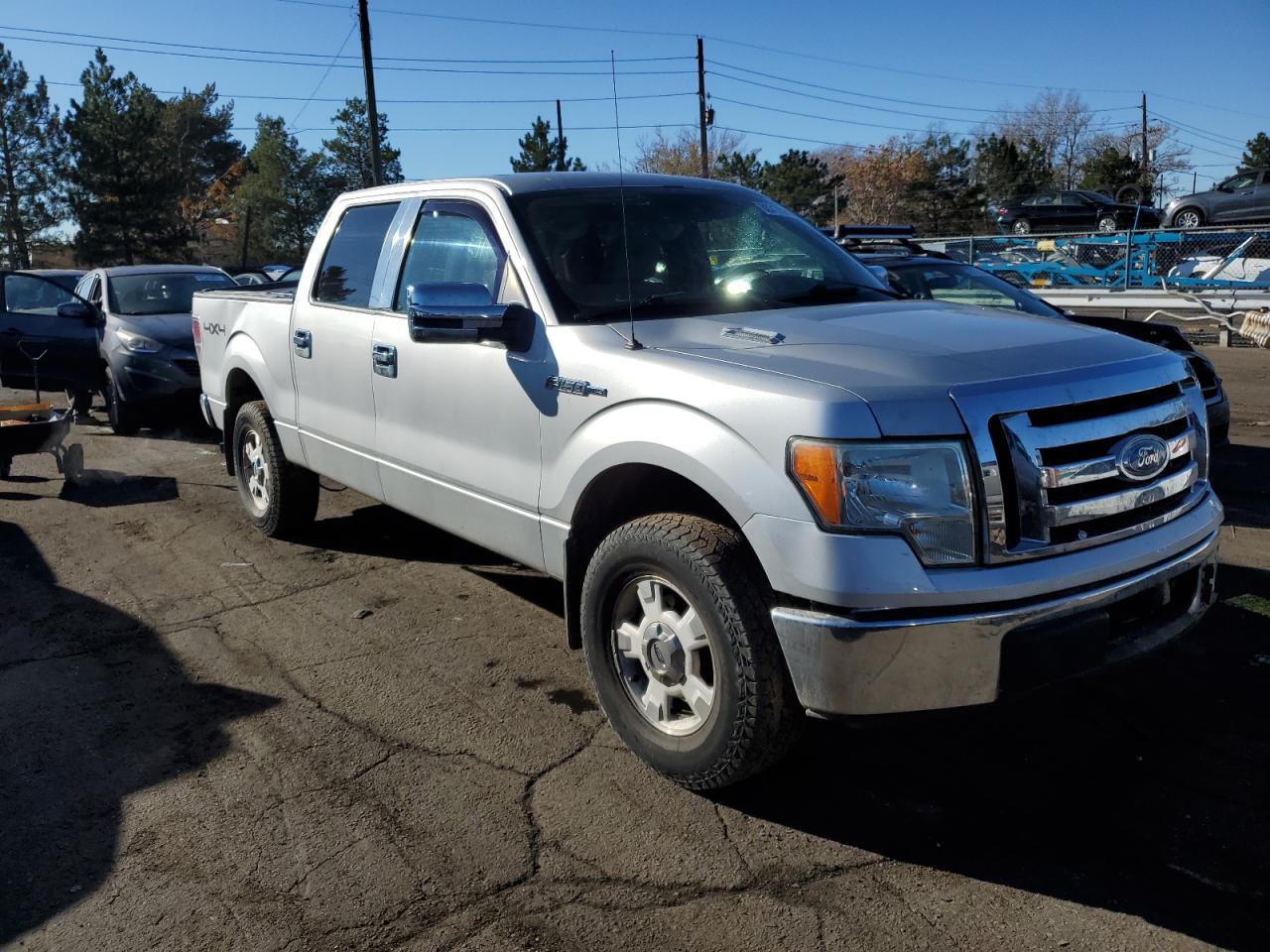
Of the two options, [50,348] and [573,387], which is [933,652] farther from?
[50,348]

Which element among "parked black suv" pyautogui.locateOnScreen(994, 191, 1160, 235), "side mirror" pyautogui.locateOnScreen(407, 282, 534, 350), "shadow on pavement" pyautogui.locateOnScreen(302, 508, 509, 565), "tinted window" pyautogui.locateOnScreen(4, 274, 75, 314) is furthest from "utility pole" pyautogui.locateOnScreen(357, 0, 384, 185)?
"side mirror" pyautogui.locateOnScreen(407, 282, 534, 350)

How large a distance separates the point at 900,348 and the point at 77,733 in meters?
3.25

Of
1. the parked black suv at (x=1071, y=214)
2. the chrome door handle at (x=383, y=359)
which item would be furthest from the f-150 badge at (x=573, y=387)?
the parked black suv at (x=1071, y=214)

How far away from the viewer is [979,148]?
62.8 meters

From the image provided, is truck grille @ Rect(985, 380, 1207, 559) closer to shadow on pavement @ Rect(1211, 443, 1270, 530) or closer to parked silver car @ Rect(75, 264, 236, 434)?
shadow on pavement @ Rect(1211, 443, 1270, 530)

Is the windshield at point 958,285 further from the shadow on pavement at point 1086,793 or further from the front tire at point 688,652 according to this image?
the front tire at point 688,652

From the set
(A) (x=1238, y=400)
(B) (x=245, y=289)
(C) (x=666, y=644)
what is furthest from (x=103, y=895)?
(A) (x=1238, y=400)

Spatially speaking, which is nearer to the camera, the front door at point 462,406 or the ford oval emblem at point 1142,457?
the ford oval emblem at point 1142,457

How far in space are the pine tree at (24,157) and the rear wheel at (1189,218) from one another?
170 feet

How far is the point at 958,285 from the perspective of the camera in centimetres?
866

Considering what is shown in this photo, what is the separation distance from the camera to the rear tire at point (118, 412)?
1051 centimetres

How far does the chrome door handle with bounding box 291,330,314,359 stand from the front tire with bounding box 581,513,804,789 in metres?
2.59

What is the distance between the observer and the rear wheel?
2602cm

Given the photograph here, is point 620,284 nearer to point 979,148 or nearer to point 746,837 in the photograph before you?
point 746,837
